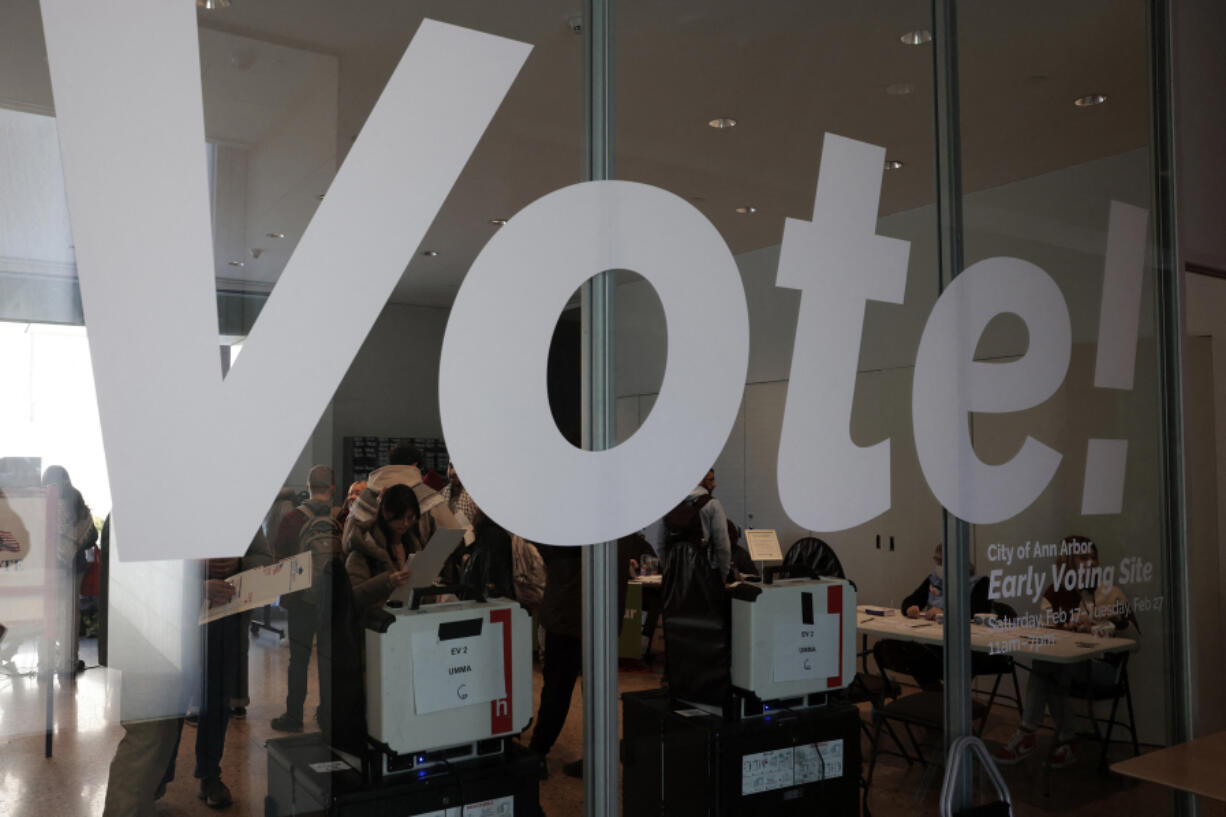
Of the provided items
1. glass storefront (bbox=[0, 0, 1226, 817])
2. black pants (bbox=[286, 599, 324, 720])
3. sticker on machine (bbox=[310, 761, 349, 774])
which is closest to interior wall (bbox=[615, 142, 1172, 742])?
glass storefront (bbox=[0, 0, 1226, 817])

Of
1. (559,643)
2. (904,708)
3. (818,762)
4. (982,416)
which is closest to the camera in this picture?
(559,643)

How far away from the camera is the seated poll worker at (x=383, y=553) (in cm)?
202

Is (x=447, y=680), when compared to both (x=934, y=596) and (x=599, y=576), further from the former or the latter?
(x=934, y=596)

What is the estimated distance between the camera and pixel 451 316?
2.14 metres

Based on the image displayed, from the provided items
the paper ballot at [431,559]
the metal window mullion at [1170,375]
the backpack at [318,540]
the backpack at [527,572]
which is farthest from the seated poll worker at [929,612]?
the backpack at [318,540]

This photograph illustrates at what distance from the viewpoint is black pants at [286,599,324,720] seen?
6.39 ft

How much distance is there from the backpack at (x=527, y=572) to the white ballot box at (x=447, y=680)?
3 cm

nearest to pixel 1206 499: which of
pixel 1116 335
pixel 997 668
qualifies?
pixel 1116 335

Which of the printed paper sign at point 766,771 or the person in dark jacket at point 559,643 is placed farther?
the printed paper sign at point 766,771

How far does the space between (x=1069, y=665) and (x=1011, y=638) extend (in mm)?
361

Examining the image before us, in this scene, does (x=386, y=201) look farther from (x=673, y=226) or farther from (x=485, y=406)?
(x=673, y=226)

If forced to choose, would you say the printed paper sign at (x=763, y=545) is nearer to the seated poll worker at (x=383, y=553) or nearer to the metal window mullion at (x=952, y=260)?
the metal window mullion at (x=952, y=260)

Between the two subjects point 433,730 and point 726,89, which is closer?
point 433,730

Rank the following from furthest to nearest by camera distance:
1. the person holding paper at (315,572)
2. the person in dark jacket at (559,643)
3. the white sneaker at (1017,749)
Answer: the white sneaker at (1017,749)
the person in dark jacket at (559,643)
the person holding paper at (315,572)
